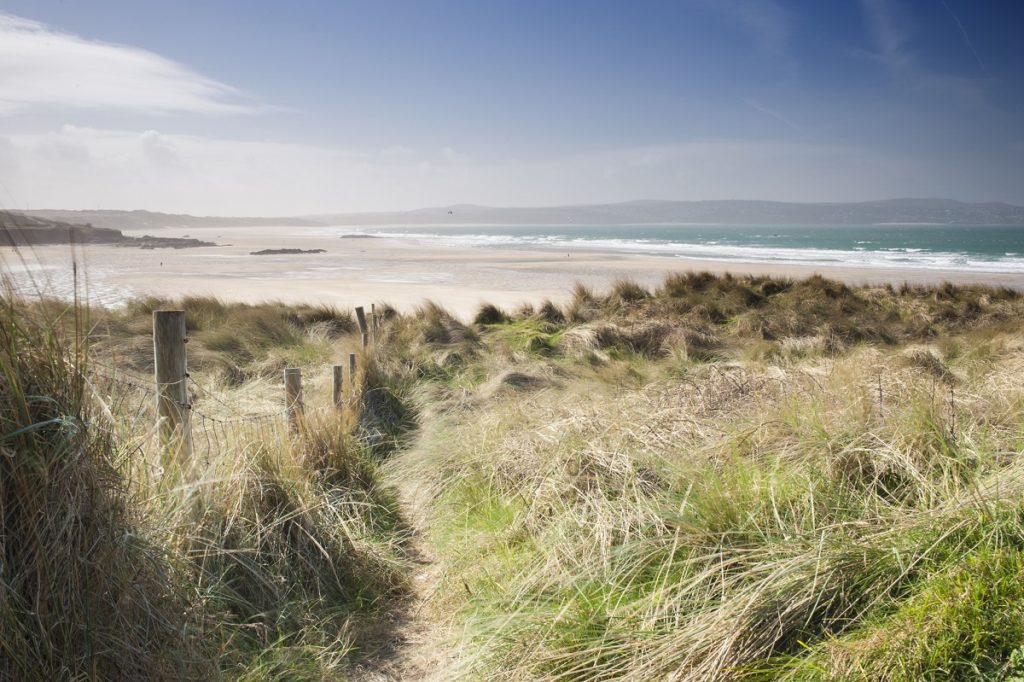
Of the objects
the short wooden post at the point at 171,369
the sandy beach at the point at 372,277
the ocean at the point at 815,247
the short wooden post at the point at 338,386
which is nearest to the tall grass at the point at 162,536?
the short wooden post at the point at 171,369

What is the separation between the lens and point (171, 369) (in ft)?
13.6

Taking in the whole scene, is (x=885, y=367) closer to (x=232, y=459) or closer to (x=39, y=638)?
(x=232, y=459)

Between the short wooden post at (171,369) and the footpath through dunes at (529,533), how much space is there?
0.71 feet

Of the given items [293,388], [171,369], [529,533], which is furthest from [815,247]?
[171,369]

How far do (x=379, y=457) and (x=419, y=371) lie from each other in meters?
2.88

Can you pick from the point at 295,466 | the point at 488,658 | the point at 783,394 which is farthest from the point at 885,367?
the point at 295,466

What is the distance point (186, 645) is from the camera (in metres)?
2.58

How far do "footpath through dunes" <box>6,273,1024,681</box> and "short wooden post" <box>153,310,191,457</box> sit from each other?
0.22 metres

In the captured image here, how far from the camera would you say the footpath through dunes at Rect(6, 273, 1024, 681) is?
2.27 m

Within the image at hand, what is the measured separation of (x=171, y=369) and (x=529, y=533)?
235 centimetres

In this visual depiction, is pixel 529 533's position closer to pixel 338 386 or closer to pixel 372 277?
pixel 338 386

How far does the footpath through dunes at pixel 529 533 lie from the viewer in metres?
2.27

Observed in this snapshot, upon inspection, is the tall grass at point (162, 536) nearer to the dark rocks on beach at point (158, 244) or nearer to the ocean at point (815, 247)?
the ocean at point (815, 247)

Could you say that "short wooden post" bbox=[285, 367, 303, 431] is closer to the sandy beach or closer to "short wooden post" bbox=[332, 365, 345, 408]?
"short wooden post" bbox=[332, 365, 345, 408]
